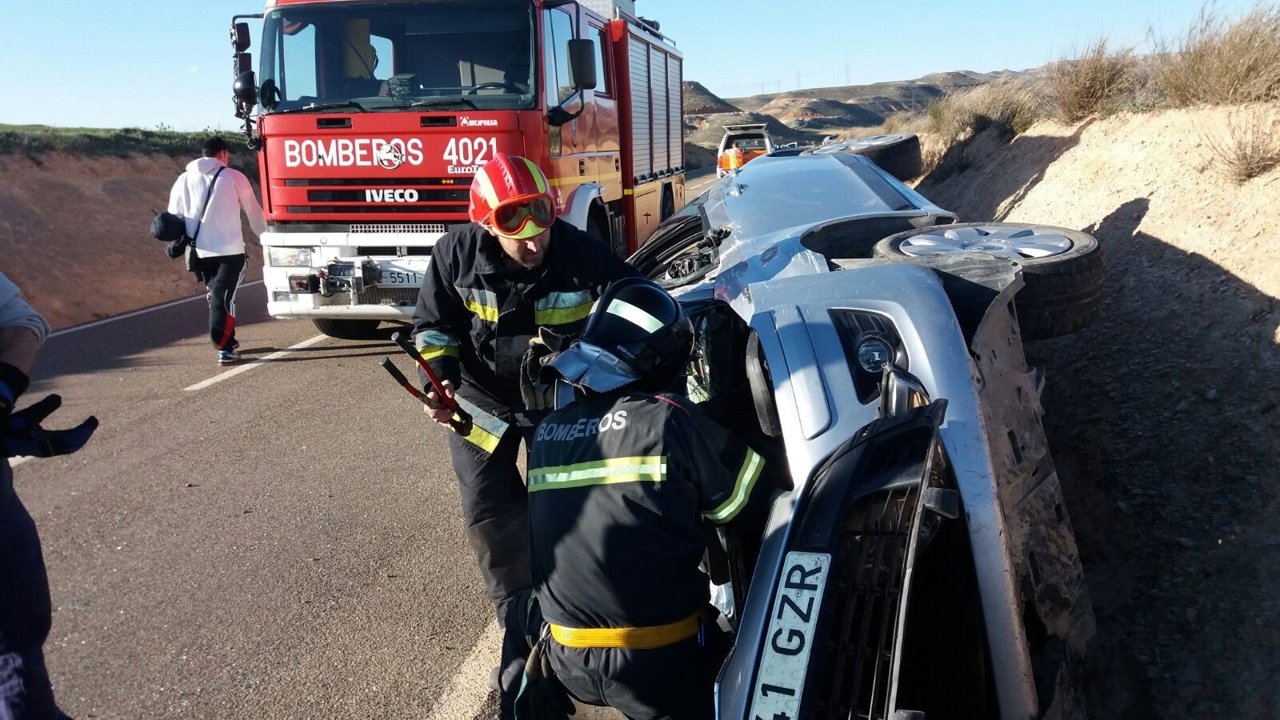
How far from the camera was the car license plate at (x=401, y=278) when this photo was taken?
6.78m

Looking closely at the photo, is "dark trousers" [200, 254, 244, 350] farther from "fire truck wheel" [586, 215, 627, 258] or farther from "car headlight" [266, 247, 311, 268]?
"fire truck wheel" [586, 215, 627, 258]

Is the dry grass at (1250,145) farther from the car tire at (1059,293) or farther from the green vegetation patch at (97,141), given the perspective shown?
the green vegetation patch at (97,141)

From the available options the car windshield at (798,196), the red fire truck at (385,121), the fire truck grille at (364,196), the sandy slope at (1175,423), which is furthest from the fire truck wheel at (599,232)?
the sandy slope at (1175,423)

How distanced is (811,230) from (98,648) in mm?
3368

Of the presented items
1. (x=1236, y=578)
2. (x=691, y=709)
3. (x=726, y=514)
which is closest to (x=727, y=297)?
(x=726, y=514)

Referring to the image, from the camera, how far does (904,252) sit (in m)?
3.54

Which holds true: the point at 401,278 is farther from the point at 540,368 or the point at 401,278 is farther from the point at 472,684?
the point at 540,368

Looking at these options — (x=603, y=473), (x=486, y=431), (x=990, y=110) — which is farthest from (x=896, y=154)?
(x=603, y=473)

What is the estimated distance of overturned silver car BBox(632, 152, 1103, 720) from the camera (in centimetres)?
183

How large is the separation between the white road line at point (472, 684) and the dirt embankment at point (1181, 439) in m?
1.87

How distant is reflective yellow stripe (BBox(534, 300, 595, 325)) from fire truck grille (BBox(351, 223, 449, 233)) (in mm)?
3773

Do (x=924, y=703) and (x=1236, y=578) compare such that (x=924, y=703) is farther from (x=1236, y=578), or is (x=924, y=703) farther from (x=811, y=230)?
(x=811, y=230)

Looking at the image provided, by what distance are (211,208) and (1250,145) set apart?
291 inches

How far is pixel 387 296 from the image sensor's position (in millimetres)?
6898
